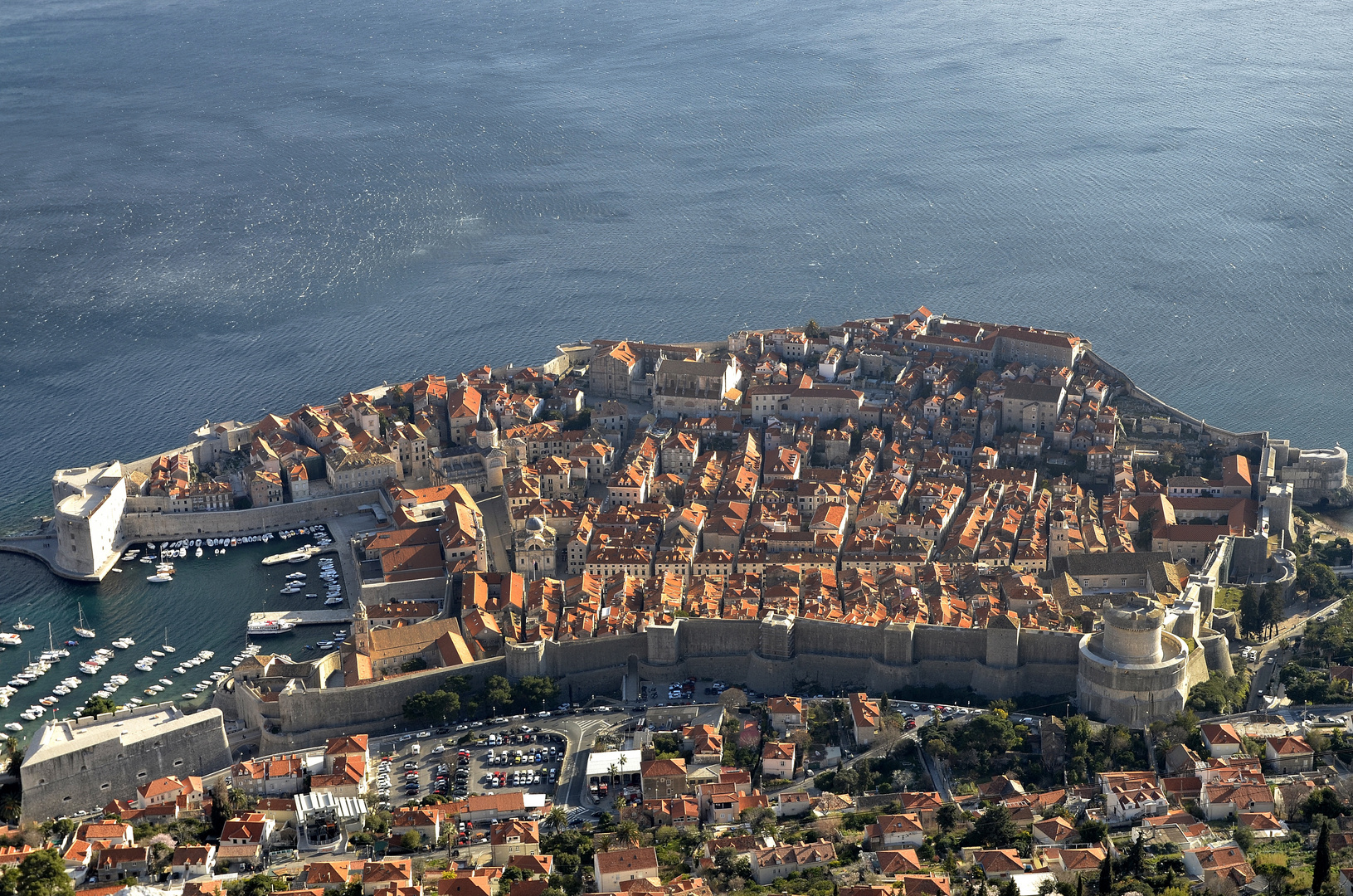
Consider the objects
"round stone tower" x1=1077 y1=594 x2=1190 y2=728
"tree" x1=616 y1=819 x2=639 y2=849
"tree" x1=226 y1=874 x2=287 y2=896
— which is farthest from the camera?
"round stone tower" x1=1077 y1=594 x2=1190 y2=728

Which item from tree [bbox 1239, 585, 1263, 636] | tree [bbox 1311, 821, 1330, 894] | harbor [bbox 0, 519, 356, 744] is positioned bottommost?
harbor [bbox 0, 519, 356, 744]

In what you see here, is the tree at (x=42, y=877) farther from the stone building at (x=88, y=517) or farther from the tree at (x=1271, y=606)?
the tree at (x=1271, y=606)

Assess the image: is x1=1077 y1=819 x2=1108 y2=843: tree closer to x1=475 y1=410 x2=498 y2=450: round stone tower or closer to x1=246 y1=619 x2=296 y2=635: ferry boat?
x1=246 y1=619 x2=296 y2=635: ferry boat

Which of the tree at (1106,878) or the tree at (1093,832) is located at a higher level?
the tree at (1106,878)

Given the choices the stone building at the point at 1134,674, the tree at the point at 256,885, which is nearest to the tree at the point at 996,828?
the stone building at the point at 1134,674

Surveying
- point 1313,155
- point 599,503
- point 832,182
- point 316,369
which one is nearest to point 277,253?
point 316,369

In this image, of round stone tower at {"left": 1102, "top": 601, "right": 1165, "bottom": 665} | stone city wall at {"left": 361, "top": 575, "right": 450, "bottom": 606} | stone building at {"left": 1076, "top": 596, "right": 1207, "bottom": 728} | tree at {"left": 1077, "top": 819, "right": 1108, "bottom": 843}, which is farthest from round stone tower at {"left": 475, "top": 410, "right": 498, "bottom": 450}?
tree at {"left": 1077, "top": 819, "right": 1108, "bottom": 843}
